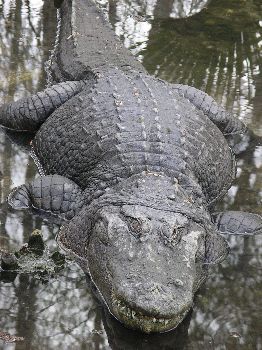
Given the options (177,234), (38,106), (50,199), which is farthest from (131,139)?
(38,106)

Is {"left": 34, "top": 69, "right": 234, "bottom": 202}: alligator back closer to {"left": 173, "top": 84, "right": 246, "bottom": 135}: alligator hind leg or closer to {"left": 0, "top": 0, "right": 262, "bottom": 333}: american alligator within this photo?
{"left": 0, "top": 0, "right": 262, "bottom": 333}: american alligator

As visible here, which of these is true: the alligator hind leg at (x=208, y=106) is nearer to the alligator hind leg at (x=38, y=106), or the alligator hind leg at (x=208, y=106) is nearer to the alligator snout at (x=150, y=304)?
the alligator hind leg at (x=38, y=106)

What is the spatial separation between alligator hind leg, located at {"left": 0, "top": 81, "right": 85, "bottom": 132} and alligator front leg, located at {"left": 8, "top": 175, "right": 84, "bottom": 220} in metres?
1.16

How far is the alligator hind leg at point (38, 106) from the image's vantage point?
19.9ft

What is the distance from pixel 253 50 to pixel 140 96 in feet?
12.1

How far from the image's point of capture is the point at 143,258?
3807mm

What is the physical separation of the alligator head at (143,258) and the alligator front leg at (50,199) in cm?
26

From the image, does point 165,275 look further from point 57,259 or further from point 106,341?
point 57,259

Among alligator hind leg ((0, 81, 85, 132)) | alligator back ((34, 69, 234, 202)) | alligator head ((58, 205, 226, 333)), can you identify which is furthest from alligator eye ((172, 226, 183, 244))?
alligator hind leg ((0, 81, 85, 132))

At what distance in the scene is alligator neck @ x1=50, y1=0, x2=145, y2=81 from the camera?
6.37 m

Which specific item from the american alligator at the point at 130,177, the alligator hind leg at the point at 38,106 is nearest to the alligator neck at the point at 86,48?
the american alligator at the point at 130,177

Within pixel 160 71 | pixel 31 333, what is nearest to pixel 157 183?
pixel 31 333

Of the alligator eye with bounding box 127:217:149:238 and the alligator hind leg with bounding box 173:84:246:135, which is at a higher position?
the alligator eye with bounding box 127:217:149:238

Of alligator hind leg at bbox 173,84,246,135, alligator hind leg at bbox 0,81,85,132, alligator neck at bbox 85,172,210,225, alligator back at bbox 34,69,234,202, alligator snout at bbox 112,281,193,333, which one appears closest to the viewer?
alligator snout at bbox 112,281,193,333
